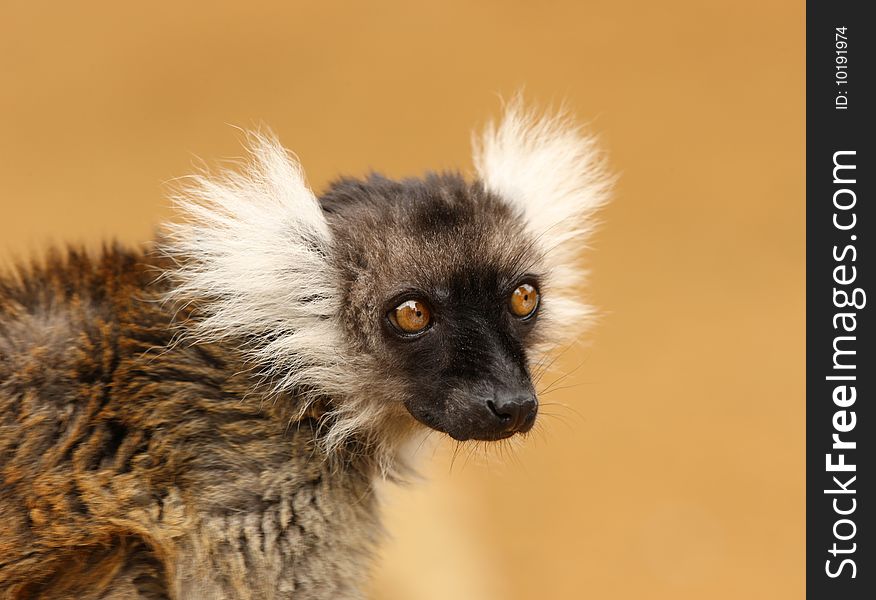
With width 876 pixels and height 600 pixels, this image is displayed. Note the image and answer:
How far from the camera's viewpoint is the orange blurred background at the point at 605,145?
33.8 feet

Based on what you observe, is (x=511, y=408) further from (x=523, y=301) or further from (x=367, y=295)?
(x=367, y=295)

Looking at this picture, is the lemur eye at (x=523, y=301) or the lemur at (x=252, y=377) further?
the lemur eye at (x=523, y=301)

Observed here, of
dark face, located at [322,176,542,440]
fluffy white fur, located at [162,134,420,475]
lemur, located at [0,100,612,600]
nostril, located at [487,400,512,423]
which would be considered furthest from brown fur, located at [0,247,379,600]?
nostril, located at [487,400,512,423]

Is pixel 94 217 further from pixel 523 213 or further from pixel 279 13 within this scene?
pixel 523 213

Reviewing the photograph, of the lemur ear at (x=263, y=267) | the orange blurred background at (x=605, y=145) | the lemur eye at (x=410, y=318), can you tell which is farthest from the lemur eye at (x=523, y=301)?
the orange blurred background at (x=605, y=145)

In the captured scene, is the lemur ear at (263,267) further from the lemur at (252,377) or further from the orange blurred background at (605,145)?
the orange blurred background at (605,145)

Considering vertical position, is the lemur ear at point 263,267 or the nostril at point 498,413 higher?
the lemur ear at point 263,267

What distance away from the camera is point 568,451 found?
1078 cm

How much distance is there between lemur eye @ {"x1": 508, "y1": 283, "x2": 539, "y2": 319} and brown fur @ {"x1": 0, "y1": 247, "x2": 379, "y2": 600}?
41.9 inches

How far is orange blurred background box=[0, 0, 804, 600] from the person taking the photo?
1030 centimetres

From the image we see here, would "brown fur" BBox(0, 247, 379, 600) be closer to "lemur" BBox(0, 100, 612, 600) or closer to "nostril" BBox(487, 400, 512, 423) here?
"lemur" BBox(0, 100, 612, 600)

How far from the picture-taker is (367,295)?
454cm

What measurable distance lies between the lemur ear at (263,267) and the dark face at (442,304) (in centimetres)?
15

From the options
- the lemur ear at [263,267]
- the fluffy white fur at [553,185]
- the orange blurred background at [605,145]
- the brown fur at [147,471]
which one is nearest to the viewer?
the brown fur at [147,471]
